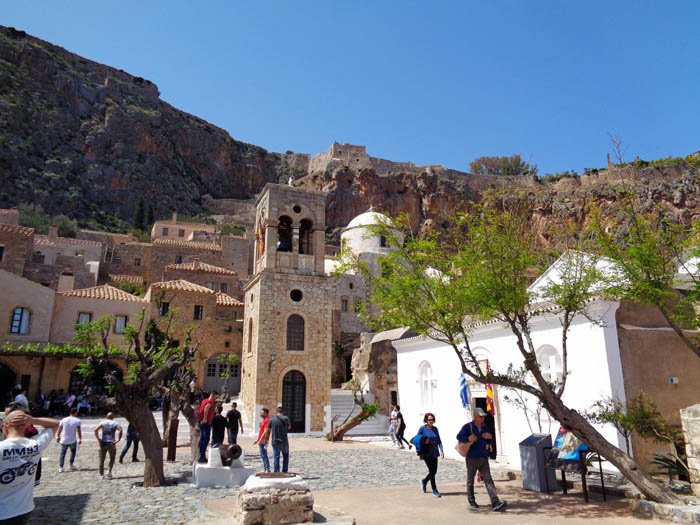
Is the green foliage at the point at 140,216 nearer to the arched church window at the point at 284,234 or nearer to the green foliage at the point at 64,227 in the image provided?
the green foliage at the point at 64,227

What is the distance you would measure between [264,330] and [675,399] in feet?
48.0

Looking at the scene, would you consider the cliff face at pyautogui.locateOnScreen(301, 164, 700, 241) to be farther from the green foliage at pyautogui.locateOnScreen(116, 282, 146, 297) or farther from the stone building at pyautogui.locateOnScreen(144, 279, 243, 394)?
the stone building at pyautogui.locateOnScreen(144, 279, 243, 394)

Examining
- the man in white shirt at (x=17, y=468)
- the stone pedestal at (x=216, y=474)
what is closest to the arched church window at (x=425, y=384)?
the stone pedestal at (x=216, y=474)

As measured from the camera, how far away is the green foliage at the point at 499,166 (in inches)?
2768

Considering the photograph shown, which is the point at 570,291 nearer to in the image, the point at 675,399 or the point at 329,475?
the point at 675,399

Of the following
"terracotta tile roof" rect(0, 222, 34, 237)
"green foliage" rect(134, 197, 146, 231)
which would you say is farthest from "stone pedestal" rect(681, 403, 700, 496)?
"green foliage" rect(134, 197, 146, 231)

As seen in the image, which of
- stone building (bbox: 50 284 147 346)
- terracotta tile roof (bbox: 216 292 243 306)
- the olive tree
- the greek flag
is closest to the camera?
the olive tree

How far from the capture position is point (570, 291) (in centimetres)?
800

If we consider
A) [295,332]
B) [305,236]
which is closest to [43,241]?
[305,236]

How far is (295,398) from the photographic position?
66.9 feet

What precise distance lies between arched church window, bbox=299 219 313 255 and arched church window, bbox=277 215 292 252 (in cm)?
54

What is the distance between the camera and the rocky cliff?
54469mm

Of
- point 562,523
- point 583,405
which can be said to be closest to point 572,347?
point 583,405

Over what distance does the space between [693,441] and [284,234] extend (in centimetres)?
1784
